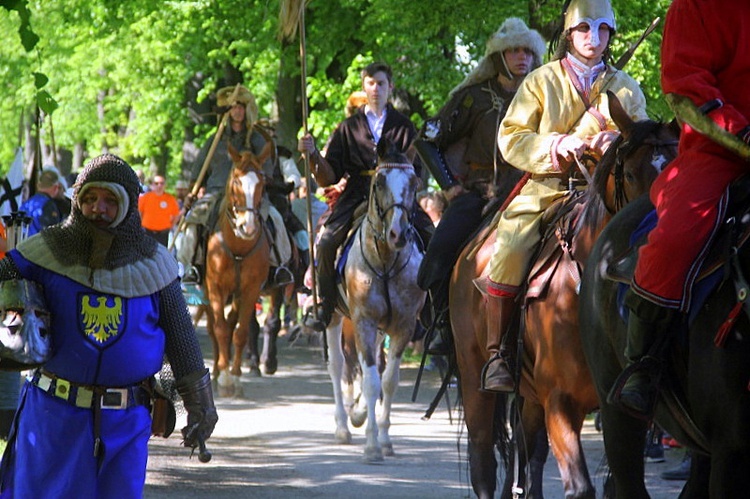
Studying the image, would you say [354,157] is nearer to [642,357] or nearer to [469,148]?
[469,148]

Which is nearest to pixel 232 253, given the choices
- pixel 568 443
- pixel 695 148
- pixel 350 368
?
pixel 350 368

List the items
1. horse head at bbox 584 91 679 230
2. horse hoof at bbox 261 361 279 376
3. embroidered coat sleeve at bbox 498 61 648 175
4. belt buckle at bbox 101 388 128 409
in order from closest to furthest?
belt buckle at bbox 101 388 128 409, horse head at bbox 584 91 679 230, embroidered coat sleeve at bbox 498 61 648 175, horse hoof at bbox 261 361 279 376

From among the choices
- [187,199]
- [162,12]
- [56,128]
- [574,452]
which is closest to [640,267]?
Result: [574,452]

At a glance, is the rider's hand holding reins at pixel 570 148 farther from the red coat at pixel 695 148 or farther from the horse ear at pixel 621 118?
the red coat at pixel 695 148

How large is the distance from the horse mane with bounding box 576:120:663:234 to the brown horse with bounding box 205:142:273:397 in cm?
948

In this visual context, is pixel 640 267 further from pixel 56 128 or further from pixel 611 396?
pixel 56 128

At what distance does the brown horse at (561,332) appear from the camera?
6898 millimetres

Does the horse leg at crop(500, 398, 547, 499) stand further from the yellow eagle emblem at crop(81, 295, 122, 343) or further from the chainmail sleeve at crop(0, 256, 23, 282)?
the chainmail sleeve at crop(0, 256, 23, 282)

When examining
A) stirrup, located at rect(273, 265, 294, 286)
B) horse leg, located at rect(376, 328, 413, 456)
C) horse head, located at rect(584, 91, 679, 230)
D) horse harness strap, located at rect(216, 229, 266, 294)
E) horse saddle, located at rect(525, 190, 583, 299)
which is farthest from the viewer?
stirrup, located at rect(273, 265, 294, 286)

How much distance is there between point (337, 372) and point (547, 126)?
6.00 m

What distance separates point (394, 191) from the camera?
1207cm

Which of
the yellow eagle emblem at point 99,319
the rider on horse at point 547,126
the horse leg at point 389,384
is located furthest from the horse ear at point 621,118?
the horse leg at point 389,384

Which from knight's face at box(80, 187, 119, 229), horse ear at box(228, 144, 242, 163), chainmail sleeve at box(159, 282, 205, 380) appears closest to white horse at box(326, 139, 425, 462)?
horse ear at box(228, 144, 242, 163)

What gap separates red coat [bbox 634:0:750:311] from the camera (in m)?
5.47
